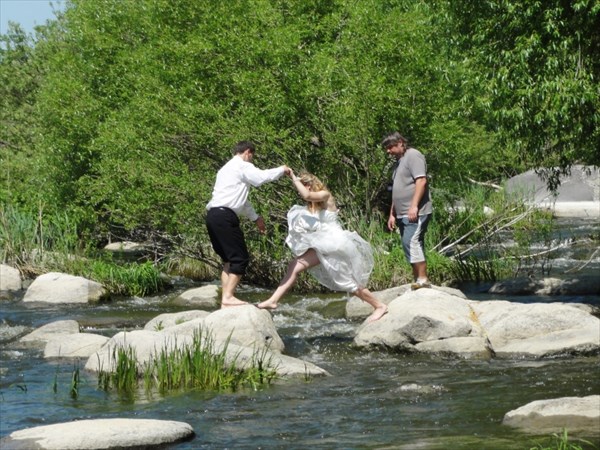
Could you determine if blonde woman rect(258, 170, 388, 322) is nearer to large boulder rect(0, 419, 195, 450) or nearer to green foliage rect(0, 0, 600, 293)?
green foliage rect(0, 0, 600, 293)

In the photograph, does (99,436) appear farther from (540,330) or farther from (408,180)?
(408,180)

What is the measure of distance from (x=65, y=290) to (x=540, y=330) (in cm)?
912

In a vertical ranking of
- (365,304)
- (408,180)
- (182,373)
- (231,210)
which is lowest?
(182,373)

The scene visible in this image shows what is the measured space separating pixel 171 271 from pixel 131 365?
12054 millimetres

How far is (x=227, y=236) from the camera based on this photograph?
498 inches

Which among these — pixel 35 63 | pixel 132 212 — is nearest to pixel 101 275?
pixel 132 212

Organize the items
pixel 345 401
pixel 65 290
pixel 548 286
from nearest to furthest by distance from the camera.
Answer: pixel 345 401, pixel 548 286, pixel 65 290

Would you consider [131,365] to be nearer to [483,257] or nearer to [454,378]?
[454,378]

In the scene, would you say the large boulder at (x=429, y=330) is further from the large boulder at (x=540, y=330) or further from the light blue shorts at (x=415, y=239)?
the light blue shorts at (x=415, y=239)

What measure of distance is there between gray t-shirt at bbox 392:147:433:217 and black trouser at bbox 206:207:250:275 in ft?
6.65

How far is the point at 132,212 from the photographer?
64.2 feet

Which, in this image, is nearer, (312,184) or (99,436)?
(99,436)

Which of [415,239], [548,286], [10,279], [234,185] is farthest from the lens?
[10,279]

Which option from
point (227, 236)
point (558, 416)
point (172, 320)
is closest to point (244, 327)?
point (227, 236)
